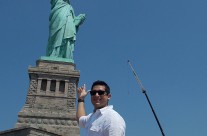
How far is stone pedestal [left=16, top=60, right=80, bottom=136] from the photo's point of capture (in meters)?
27.9

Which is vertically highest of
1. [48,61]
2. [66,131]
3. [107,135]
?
[48,61]

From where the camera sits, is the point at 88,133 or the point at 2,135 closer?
the point at 88,133

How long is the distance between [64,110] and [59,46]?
735 cm

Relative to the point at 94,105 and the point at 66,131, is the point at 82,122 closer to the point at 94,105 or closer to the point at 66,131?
the point at 94,105

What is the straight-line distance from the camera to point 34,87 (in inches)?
1180

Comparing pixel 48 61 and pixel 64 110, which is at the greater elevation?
pixel 48 61

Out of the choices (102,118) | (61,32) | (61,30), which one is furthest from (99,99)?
(61,30)

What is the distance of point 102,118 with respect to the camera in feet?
10.3

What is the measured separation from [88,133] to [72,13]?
111 ft

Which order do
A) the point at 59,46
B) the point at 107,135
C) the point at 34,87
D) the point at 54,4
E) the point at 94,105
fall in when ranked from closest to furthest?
the point at 107,135 < the point at 94,105 < the point at 34,87 < the point at 59,46 < the point at 54,4

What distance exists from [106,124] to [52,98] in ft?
89.4

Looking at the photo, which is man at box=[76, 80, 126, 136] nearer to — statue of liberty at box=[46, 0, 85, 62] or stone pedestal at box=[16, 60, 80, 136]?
stone pedestal at box=[16, 60, 80, 136]

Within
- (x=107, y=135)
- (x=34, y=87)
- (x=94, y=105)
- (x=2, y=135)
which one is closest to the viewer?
(x=107, y=135)

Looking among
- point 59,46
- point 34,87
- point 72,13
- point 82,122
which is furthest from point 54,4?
point 82,122
